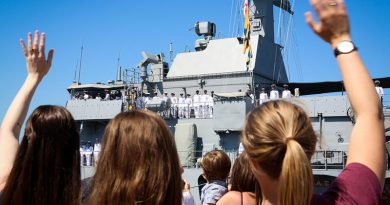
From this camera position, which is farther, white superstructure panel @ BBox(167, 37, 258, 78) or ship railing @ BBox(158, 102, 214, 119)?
white superstructure panel @ BBox(167, 37, 258, 78)

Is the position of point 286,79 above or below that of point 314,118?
above

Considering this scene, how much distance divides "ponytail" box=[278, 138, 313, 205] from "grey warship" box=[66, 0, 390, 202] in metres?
11.9

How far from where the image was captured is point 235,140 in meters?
16.0

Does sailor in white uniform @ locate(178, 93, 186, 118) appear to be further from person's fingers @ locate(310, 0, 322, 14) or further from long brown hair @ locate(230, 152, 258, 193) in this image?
person's fingers @ locate(310, 0, 322, 14)

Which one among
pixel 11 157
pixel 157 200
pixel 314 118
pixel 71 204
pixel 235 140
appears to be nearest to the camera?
pixel 157 200

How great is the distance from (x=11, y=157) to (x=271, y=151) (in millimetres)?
1366

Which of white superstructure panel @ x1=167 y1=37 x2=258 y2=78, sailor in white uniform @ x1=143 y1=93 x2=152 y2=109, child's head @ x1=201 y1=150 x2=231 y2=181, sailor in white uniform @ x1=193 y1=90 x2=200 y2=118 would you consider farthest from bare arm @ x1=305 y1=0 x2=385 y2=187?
white superstructure panel @ x1=167 y1=37 x2=258 y2=78

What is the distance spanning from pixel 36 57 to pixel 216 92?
1603 cm

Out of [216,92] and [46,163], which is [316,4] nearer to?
[46,163]

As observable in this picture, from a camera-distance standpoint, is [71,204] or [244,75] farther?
[244,75]

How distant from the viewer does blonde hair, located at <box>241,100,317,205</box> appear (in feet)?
5.24

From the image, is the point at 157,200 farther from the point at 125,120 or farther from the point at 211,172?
the point at 211,172

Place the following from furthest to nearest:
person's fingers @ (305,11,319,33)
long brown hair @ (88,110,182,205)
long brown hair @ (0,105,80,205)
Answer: long brown hair @ (0,105,80,205), long brown hair @ (88,110,182,205), person's fingers @ (305,11,319,33)

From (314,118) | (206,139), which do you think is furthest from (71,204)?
(206,139)
